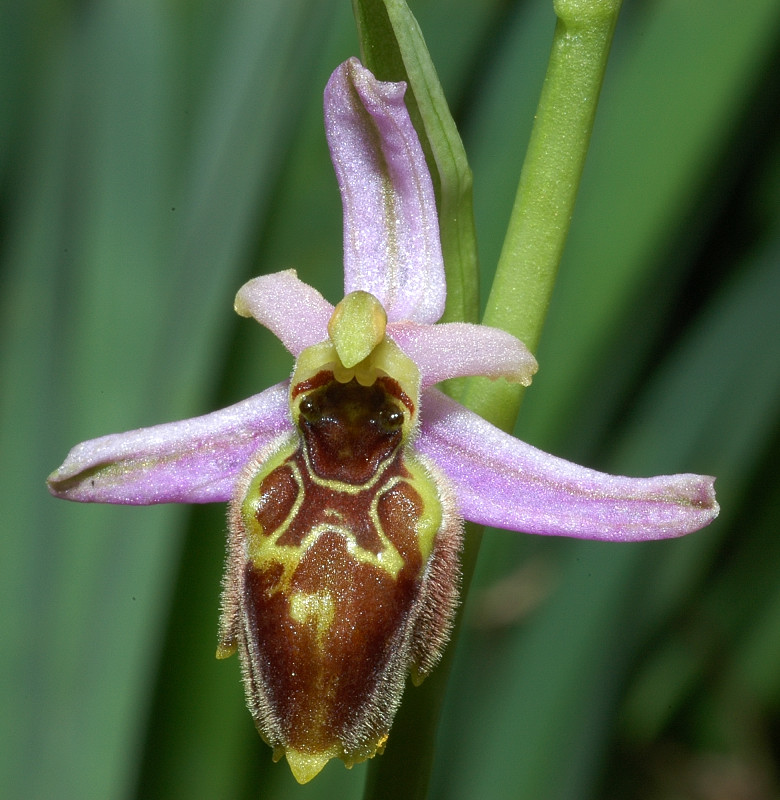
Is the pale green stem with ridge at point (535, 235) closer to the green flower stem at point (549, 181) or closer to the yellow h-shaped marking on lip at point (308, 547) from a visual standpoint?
the green flower stem at point (549, 181)

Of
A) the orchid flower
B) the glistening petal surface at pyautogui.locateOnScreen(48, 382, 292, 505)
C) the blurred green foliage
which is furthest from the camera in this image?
the blurred green foliage

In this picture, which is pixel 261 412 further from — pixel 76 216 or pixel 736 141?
pixel 736 141

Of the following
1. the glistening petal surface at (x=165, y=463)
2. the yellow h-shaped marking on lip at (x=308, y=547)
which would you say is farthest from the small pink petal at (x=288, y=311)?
the yellow h-shaped marking on lip at (x=308, y=547)

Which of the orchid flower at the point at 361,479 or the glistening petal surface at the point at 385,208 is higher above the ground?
the glistening petal surface at the point at 385,208

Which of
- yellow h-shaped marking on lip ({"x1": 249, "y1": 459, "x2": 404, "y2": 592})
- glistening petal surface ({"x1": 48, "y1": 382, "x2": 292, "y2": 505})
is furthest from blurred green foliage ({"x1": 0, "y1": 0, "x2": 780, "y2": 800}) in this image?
yellow h-shaped marking on lip ({"x1": 249, "y1": 459, "x2": 404, "y2": 592})

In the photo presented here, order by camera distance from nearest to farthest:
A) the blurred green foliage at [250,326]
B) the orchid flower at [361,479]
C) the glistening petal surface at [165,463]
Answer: the orchid flower at [361,479] < the glistening petal surface at [165,463] < the blurred green foliage at [250,326]

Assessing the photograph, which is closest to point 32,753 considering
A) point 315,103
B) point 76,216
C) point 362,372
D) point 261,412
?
point 261,412

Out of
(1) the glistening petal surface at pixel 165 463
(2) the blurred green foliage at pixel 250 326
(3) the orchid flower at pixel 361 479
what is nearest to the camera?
(3) the orchid flower at pixel 361 479

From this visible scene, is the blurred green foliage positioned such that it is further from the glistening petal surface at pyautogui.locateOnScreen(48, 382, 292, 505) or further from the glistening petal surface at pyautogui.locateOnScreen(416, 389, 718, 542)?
the glistening petal surface at pyautogui.locateOnScreen(416, 389, 718, 542)
